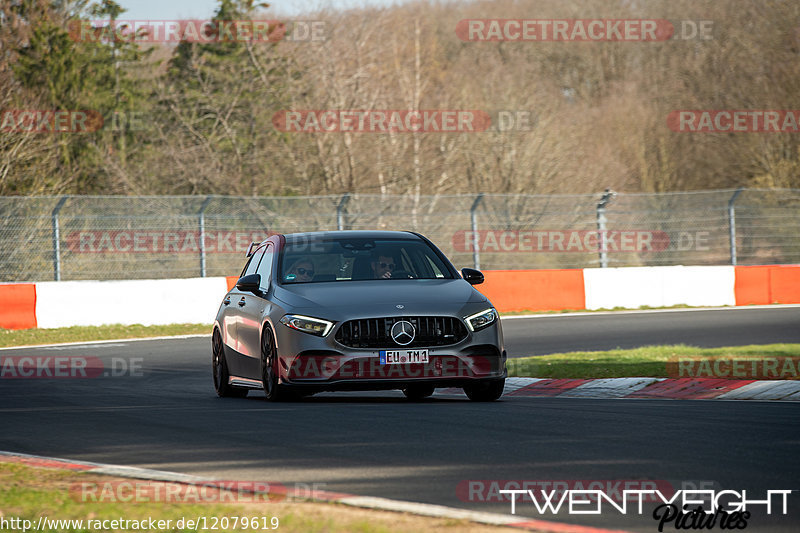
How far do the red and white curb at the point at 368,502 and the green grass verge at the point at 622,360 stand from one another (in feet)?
24.6

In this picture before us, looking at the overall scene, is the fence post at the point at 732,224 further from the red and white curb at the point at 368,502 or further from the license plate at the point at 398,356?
the red and white curb at the point at 368,502

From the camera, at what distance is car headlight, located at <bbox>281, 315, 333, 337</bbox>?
10477mm

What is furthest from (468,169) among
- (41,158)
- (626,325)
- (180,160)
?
(626,325)

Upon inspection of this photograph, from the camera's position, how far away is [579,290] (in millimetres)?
27625

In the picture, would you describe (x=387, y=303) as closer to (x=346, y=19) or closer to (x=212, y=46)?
(x=346, y=19)

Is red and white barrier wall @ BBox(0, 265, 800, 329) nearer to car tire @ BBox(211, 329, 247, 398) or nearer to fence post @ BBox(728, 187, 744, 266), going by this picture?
fence post @ BBox(728, 187, 744, 266)

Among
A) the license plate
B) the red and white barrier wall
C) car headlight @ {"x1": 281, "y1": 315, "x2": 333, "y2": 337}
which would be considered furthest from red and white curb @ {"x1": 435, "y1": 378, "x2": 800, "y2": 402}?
the red and white barrier wall

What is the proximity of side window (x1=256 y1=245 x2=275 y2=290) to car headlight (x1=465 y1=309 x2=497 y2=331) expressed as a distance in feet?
6.88

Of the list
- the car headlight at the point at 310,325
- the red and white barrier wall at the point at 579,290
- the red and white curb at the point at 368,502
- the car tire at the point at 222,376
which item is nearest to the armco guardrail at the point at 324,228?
the red and white barrier wall at the point at 579,290

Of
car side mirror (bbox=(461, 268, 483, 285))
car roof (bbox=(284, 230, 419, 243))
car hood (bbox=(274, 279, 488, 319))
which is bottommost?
car hood (bbox=(274, 279, 488, 319))

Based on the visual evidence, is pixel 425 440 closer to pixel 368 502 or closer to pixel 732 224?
pixel 368 502

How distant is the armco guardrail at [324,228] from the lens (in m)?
25.0

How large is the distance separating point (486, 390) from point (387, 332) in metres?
1.22

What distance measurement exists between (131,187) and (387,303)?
3160 centimetres
